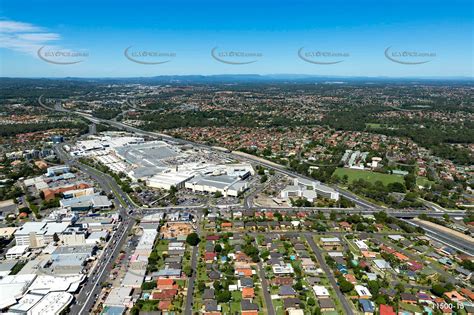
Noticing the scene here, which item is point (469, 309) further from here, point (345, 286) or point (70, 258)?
point (70, 258)

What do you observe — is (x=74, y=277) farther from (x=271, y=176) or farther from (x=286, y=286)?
(x=271, y=176)

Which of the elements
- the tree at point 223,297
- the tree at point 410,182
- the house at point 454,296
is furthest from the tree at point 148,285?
the tree at point 410,182

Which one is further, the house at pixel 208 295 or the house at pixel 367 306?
the house at pixel 208 295

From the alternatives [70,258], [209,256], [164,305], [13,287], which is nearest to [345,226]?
[209,256]

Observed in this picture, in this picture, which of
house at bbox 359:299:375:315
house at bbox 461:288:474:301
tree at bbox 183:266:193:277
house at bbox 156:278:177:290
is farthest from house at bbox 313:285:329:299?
house at bbox 156:278:177:290

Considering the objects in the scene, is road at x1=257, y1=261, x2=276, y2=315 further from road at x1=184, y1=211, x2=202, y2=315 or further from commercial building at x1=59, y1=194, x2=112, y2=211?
commercial building at x1=59, y1=194, x2=112, y2=211

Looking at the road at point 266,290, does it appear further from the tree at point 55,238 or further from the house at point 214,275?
the tree at point 55,238
